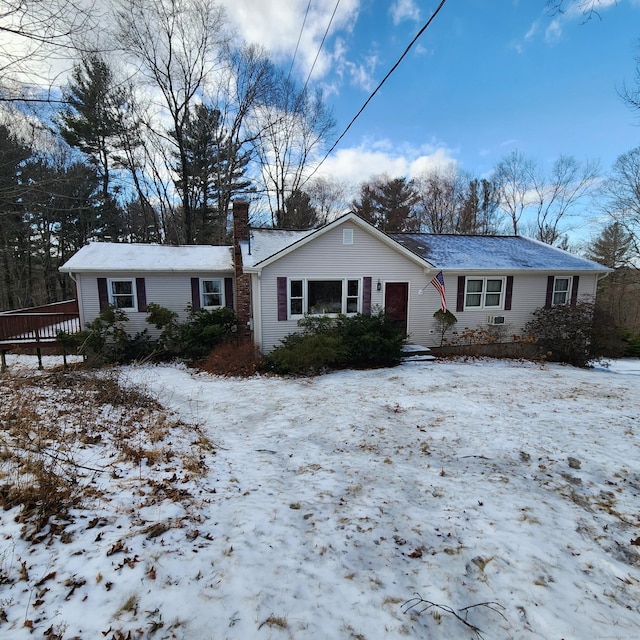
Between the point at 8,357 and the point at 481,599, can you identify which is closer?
the point at 481,599

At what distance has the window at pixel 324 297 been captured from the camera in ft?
37.9

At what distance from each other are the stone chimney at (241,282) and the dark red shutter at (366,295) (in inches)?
167

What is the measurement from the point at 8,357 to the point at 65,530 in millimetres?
15962

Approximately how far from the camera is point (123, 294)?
12773 millimetres

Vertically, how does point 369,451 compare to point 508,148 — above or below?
below

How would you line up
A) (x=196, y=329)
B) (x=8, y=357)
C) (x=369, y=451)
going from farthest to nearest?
(x=8, y=357) < (x=196, y=329) < (x=369, y=451)

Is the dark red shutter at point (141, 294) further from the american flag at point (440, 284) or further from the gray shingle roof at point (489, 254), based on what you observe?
the american flag at point (440, 284)

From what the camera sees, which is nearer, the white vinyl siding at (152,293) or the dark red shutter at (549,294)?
the white vinyl siding at (152,293)

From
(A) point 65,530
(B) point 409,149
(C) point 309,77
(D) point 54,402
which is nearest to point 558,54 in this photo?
(C) point 309,77

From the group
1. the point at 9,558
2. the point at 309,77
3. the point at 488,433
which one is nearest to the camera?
the point at 9,558

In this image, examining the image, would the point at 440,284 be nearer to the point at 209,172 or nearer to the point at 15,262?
the point at 209,172

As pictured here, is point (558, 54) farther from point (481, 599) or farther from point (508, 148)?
point (508, 148)

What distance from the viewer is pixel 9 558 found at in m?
2.37

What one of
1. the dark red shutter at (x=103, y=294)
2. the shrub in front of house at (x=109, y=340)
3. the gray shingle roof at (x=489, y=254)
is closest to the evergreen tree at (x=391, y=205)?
the gray shingle roof at (x=489, y=254)
